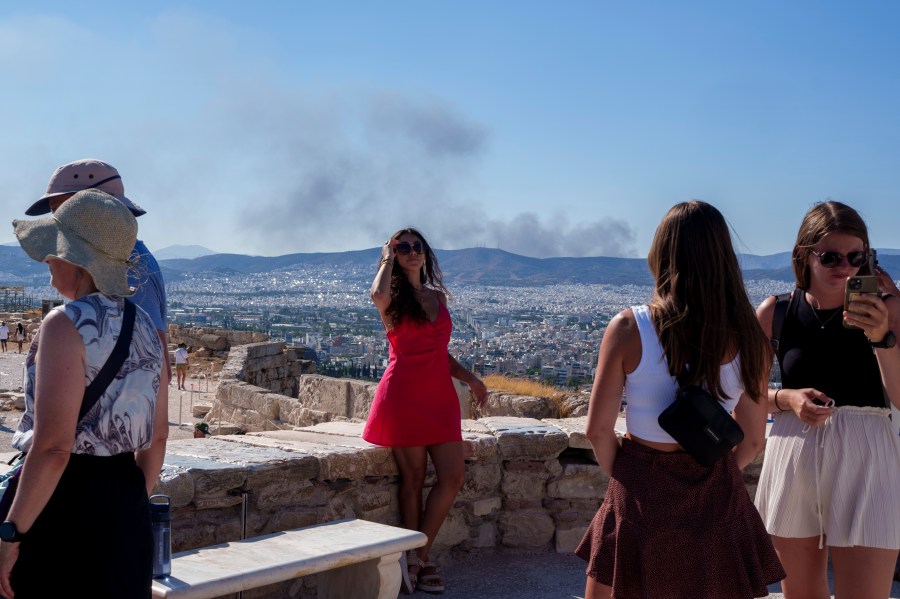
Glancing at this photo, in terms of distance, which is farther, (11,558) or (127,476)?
(127,476)

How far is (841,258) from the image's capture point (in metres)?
3.24

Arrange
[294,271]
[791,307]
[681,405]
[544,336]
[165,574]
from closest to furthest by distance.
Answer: [681,405]
[165,574]
[791,307]
[544,336]
[294,271]

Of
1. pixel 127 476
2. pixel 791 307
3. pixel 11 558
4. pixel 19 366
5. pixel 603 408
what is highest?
pixel 791 307

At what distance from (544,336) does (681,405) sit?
20736mm

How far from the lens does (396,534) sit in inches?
149

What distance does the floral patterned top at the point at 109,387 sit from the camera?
7.25ft

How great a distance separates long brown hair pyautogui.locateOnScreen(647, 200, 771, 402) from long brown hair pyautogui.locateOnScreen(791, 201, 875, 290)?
85cm

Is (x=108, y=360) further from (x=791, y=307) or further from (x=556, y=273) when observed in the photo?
(x=556, y=273)

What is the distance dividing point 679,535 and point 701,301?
2.12 feet

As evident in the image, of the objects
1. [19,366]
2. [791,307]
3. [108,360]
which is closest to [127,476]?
[108,360]

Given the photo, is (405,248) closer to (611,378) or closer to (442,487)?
(442,487)

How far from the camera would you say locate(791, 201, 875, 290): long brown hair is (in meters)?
3.25

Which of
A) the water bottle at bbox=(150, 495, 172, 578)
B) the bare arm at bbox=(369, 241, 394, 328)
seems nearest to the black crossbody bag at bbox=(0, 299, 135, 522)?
the water bottle at bbox=(150, 495, 172, 578)

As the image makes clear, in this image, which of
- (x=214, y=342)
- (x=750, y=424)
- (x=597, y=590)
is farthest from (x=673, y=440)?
(x=214, y=342)
